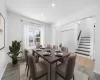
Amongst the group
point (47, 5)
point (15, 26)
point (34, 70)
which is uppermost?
point (47, 5)

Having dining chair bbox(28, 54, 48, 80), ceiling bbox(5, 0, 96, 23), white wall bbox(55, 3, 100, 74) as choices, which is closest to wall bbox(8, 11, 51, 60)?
ceiling bbox(5, 0, 96, 23)

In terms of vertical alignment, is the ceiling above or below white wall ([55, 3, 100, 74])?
above

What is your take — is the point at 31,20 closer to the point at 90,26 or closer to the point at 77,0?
the point at 77,0

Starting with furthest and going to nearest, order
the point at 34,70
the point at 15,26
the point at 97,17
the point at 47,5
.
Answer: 1. the point at 15,26
2. the point at 47,5
3. the point at 97,17
4. the point at 34,70

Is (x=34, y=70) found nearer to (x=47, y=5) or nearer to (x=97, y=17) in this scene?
(x=47, y=5)

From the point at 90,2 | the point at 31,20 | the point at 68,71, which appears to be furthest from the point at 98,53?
the point at 31,20

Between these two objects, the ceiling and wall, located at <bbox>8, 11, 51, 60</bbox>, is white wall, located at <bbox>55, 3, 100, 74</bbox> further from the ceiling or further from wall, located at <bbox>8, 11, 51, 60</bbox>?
wall, located at <bbox>8, 11, 51, 60</bbox>

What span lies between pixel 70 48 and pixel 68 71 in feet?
9.95

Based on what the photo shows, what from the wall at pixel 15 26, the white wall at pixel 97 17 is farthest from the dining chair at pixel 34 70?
the wall at pixel 15 26

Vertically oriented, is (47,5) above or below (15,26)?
above

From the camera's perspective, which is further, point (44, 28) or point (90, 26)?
point (90, 26)

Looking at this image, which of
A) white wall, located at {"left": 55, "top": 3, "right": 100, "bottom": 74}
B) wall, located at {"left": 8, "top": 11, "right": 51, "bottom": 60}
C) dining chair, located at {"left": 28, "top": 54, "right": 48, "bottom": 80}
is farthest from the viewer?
wall, located at {"left": 8, "top": 11, "right": 51, "bottom": 60}

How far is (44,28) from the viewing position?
460 cm

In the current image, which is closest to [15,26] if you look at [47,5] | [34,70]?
[47,5]
